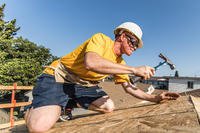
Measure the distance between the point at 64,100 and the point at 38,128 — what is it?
54 centimetres

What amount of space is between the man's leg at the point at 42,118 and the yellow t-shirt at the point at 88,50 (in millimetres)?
529

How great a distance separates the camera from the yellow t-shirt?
2.94 meters

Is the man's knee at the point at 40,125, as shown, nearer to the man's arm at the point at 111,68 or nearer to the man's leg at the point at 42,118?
the man's leg at the point at 42,118

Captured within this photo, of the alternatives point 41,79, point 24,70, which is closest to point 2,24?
point 24,70

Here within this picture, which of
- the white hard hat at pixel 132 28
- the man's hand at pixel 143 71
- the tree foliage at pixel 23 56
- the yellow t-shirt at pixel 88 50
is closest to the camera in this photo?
the man's hand at pixel 143 71

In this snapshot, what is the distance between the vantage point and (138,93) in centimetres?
389

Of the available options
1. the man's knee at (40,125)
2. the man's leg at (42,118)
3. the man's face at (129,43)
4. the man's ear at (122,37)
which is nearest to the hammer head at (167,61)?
the man's face at (129,43)

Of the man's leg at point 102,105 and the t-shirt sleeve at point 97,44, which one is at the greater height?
the t-shirt sleeve at point 97,44

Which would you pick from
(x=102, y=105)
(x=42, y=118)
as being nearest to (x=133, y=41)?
(x=102, y=105)

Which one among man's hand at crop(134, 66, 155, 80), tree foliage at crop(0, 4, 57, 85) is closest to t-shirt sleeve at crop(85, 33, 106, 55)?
man's hand at crop(134, 66, 155, 80)

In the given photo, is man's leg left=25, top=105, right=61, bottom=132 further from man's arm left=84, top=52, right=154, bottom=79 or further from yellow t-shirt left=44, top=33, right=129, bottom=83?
man's arm left=84, top=52, right=154, bottom=79

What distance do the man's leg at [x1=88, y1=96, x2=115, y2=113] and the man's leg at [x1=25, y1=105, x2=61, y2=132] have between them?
0.72 m

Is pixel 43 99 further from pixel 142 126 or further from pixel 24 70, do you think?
pixel 24 70

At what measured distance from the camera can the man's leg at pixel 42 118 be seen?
Answer: 2969 mm
